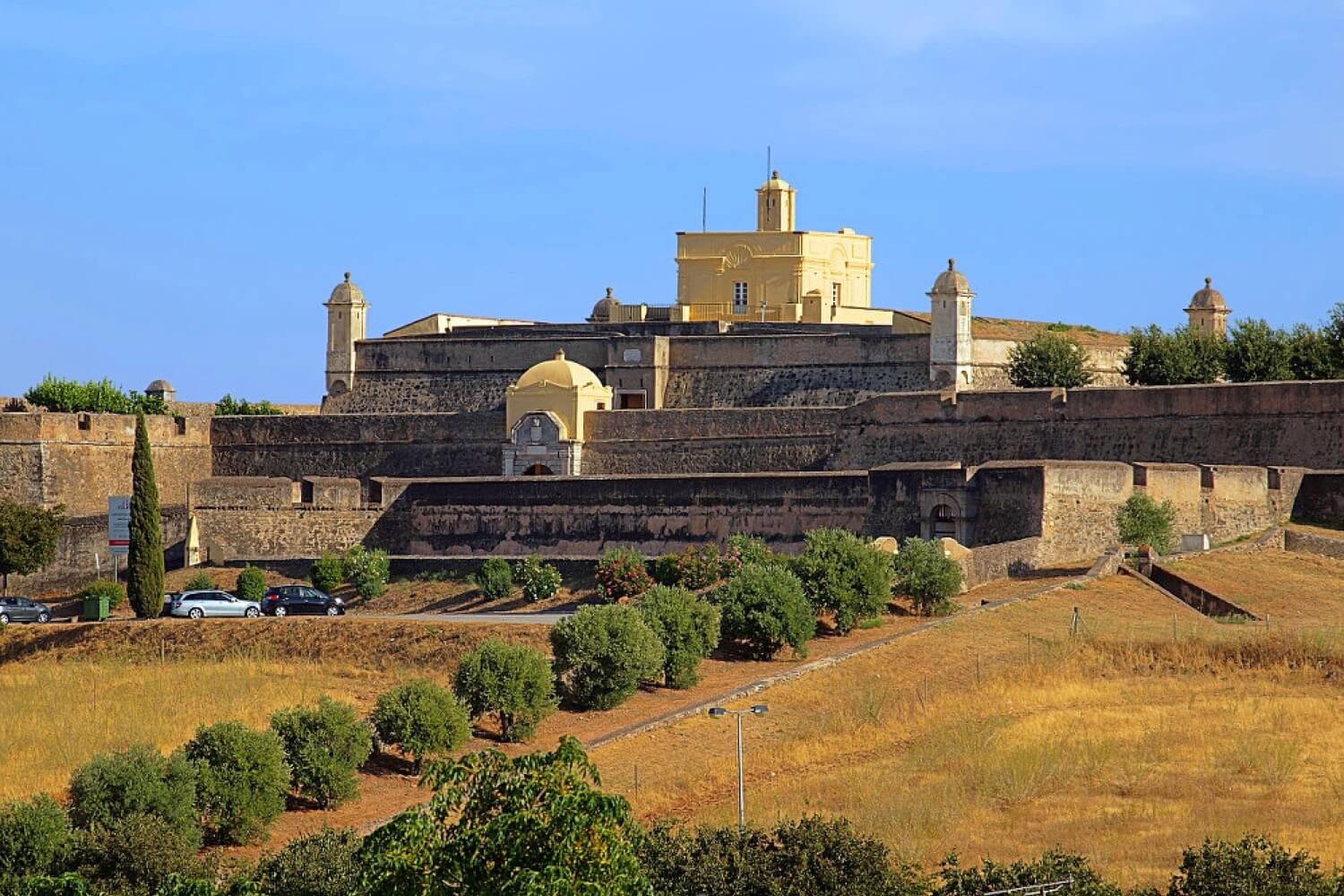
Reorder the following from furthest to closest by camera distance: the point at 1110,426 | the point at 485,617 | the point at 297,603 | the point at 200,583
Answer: the point at 1110,426
the point at 200,583
the point at 297,603
the point at 485,617

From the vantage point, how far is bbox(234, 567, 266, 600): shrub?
48.9 metres

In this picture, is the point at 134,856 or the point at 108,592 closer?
the point at 134,856

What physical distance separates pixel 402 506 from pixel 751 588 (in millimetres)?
17034

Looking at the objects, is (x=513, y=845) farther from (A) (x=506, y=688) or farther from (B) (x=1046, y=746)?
(A) (x=506, y=688)

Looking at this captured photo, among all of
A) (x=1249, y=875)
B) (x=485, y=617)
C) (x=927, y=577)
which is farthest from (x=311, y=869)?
(x=485, y=617)

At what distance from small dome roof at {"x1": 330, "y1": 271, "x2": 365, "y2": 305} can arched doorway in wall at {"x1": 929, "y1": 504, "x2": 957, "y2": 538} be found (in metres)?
22.3

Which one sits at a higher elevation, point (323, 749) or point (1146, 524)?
point (1146, 524)

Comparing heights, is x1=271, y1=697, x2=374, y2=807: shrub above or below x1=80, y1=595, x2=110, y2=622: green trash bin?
below

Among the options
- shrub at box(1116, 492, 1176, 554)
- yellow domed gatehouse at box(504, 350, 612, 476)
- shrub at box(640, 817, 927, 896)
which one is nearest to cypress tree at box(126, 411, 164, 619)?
yellow domed gatehouse at box(504, 350, 612, 476)

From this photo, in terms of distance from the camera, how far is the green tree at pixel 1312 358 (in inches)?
2084

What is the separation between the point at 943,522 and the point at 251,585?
46.0ft

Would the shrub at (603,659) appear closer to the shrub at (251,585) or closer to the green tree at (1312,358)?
the shrub at (251,585)

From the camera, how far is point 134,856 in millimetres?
25391

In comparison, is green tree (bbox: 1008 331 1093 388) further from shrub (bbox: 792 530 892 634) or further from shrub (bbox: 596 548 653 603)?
shrub (bbox: 792 530 892 634)
